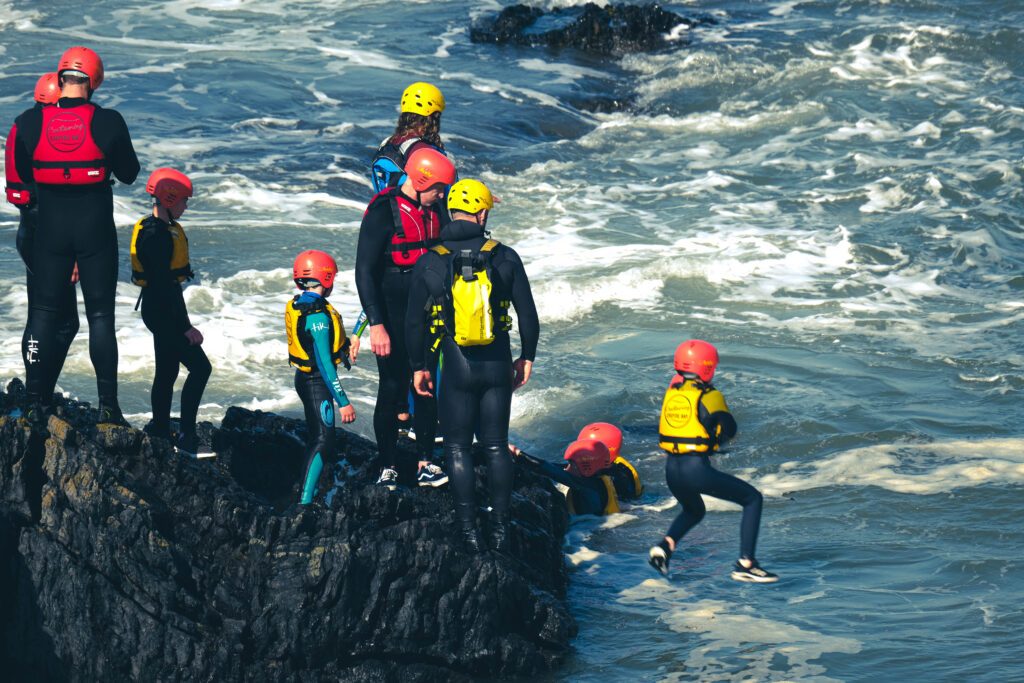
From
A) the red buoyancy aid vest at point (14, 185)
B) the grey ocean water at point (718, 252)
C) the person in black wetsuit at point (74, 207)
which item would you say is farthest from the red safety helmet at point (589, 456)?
the red buoyancy aid vest at point (14, 185)

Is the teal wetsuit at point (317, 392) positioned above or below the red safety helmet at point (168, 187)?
below

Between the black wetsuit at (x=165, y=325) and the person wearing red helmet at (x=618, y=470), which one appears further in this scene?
the person wearing red helmet at (x=618, y=470)

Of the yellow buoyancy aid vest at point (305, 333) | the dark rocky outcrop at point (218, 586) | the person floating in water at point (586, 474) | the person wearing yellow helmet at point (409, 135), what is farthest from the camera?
the person floating in water at point (586, 474)

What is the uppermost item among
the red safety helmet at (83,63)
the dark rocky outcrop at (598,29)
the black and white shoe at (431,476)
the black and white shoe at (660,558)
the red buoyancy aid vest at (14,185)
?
the dark rocky outcrop at (598,29)

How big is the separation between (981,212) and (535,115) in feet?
28.1

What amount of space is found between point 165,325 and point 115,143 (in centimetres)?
108

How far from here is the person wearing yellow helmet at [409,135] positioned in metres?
6.68

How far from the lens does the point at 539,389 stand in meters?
10.6

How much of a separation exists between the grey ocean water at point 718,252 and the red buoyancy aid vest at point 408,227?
216cm

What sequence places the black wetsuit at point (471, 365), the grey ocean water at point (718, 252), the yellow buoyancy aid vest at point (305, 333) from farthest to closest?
the grey ocean water at point (718, 252)
the yellow buoyancy aid vest at point (305, 333)
the black wetsuit at point (471, 365)

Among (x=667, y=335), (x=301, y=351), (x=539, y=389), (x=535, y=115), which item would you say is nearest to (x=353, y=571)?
(x=301, y=351)

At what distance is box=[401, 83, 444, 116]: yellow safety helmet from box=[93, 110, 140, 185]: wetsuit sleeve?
1.55 meters

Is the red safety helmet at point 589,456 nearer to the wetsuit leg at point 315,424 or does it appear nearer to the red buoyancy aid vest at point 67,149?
the wetsuit leg at point 315,424

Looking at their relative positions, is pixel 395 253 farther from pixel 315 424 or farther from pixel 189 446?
pixel 189 446
